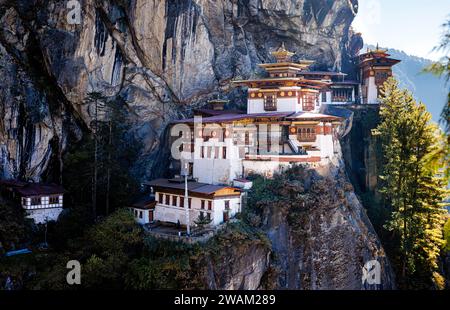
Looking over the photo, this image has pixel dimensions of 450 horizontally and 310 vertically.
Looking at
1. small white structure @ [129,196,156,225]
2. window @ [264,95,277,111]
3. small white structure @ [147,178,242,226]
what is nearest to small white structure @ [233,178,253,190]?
small white structure @ [147,178,242,226]

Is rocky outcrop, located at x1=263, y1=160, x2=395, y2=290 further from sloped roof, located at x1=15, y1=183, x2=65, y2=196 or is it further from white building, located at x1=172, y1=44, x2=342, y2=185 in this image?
sloped roof, located at x1=15, y1=183, x2=65, y2=196

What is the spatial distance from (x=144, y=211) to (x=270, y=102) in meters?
14.9

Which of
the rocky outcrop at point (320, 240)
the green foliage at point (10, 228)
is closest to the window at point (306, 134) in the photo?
the rocky outcrop at point (320, 240)

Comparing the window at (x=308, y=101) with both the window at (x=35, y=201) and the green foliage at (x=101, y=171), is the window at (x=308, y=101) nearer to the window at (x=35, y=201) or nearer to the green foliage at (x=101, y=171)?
the green foliage at (x=101, y=171)

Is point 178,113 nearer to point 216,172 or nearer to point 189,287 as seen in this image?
point 216,172

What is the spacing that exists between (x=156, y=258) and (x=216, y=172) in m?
10.6

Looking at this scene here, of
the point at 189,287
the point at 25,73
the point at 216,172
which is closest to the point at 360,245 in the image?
the point at 216,172

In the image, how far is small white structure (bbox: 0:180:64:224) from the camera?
31531 mm

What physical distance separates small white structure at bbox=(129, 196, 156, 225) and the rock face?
23.4 ft

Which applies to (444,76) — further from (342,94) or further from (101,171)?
(342,94)

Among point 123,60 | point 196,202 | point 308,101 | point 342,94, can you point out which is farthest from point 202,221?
point 342,94

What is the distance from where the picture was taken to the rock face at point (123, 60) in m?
34.7
